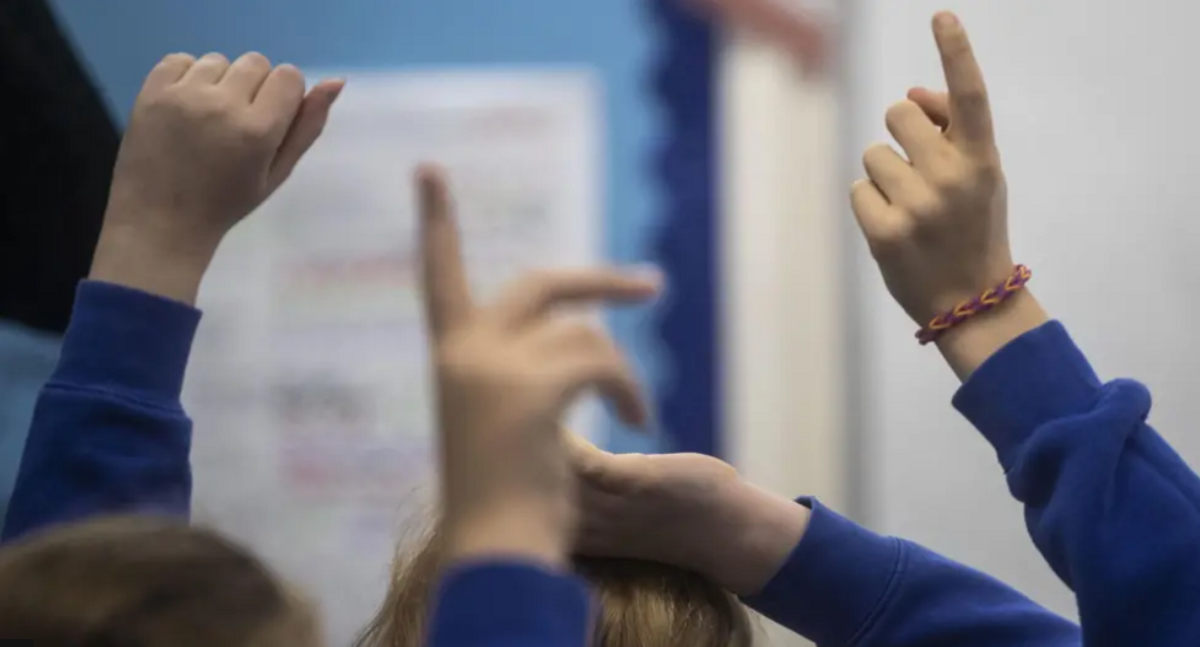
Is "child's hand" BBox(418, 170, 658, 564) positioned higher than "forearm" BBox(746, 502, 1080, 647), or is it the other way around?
"child's hand" BBox(418, 170, 658, 564)

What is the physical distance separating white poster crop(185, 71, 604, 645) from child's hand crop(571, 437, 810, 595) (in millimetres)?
817

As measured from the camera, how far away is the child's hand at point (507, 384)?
304 millimetres

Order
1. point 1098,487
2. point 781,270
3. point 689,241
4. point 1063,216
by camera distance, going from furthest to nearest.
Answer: point 689,241 → point 781,270 → point 1063,216 → point 1098,487

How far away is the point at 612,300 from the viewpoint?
329 millimetres

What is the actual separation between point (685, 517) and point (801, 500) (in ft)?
0.22

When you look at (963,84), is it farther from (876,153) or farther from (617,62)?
(617,62)

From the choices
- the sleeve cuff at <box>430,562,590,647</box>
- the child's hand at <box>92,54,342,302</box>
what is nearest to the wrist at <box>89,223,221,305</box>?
the child's hand at <box>92,54,342,302</box>

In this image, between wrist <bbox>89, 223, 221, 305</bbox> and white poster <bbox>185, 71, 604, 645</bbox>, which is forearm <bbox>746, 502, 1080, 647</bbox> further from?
white poster <bbox>185, 71, 604, 645</bbox>

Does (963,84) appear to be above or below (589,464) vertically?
above

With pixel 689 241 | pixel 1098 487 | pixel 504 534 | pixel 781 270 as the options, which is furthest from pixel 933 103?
pixel 689 241

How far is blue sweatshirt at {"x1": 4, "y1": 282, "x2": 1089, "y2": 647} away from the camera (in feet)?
1.45

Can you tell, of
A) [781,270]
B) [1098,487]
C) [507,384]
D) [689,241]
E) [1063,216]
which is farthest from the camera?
[689,241]

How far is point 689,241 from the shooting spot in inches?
49.8

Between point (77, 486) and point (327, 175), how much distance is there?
87 cm
